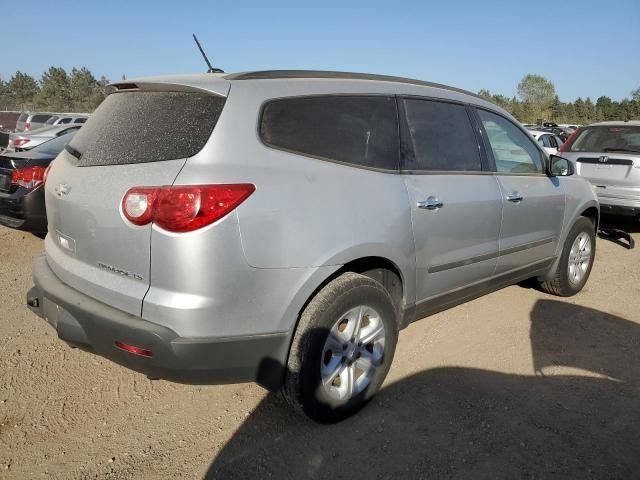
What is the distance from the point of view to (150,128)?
2.48 metres

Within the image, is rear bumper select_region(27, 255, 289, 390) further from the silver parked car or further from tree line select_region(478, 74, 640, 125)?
tree line select_region(478, 74, 640, 125)

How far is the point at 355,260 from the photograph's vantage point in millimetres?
2646

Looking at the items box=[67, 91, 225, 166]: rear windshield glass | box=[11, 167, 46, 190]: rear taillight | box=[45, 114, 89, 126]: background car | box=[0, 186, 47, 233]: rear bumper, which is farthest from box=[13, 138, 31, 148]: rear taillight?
box=[67, 91, 225, 166]: rear windshield glass

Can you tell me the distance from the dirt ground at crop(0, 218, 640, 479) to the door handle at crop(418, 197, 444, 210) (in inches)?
43.0

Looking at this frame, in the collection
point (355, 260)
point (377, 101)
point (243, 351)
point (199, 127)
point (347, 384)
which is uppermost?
point (377, 101)

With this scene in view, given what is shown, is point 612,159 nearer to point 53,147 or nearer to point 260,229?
point 260,229

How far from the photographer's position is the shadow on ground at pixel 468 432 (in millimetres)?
2414

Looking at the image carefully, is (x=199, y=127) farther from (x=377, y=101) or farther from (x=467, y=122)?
(x=467, y=122)

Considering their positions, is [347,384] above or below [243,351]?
below

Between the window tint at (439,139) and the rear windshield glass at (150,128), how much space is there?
1.24 meters

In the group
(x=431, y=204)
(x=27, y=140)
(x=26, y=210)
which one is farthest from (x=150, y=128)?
(x=27, y=140)

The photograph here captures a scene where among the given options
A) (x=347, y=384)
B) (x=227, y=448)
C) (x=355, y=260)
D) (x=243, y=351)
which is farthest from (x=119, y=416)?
(x=355, y=260)

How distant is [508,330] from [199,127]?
2932mm

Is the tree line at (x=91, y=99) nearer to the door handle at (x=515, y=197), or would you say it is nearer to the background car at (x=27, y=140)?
the background car at (x=27, y=140)
